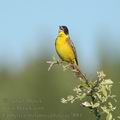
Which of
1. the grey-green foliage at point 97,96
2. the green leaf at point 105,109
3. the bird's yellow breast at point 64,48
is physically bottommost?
the bird's yellow breast at point 64,48

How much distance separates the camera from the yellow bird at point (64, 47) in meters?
9.69

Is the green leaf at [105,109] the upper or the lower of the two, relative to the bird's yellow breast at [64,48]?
upper

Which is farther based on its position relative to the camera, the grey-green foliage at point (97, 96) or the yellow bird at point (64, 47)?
the yellow bird at point (64, 47)

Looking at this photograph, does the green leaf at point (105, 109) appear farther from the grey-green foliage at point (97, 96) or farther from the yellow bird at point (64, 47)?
the yellow bird at point (64, 47)

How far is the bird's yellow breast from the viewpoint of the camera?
9.70 meters

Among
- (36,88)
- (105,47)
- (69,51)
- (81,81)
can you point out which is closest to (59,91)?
(36,88)

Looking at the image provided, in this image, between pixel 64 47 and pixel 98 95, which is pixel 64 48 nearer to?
pixel 64 47

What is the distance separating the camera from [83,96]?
4121 mm

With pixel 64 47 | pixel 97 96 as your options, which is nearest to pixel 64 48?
pixel 64 47

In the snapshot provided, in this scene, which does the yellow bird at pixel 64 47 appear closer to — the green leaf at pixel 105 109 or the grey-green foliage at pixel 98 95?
the grey-green foliage at pixel 98 95

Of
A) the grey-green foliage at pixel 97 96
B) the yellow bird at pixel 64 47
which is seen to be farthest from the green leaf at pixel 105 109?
the yellow bird at pixel 64 47

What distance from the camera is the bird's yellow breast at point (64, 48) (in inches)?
382

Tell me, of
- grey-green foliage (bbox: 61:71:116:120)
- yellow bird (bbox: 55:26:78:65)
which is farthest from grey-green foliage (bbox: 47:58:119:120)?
yellow bird (bbox: 55:26:78:65)

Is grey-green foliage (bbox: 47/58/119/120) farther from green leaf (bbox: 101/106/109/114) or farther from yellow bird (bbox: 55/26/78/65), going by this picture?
yellow bird (bbox: 55/26/78/65)
